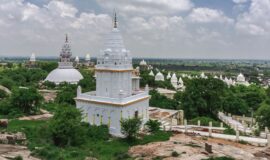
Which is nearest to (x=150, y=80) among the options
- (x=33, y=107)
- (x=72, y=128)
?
(x=33, y=107)

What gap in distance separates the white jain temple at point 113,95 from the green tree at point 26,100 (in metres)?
7.91

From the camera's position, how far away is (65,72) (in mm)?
67000

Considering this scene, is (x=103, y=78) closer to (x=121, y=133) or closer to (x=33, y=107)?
(x=121, y=133)

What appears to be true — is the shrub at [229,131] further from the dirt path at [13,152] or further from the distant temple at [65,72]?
the distant temple at [65,72]

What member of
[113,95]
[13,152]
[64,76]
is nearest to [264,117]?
[113,95]

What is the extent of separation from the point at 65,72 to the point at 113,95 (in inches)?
1544

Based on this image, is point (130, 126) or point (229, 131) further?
point (229, 131)

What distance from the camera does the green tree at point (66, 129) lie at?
23.5m

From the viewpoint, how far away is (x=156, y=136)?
27344 millimetres

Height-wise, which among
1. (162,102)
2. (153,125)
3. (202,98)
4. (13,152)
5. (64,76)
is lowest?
(13,152)

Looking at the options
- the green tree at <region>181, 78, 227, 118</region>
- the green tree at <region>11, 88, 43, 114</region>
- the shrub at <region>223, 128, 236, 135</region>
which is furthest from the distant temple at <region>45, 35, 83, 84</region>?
the shrub at <region>223, 128, 236, 135</region>

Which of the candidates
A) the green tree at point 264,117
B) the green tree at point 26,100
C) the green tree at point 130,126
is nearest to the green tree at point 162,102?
the green tree at point 264,117

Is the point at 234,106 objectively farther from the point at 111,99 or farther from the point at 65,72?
the point at 65,72

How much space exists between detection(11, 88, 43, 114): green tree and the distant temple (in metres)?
28.1
